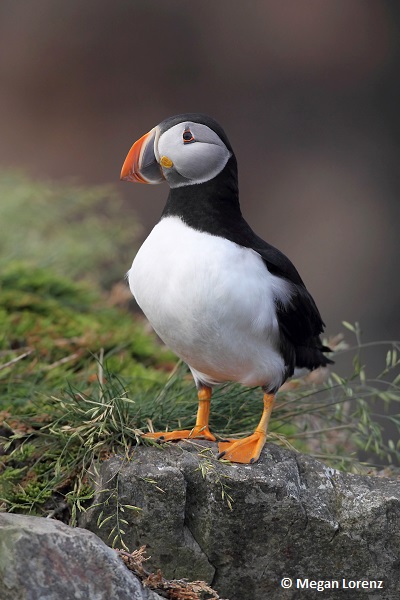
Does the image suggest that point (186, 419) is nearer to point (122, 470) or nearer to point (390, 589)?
point (122, 470)

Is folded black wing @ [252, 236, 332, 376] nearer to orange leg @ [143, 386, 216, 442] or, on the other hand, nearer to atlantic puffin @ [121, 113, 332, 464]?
atlantic puffin @ [121, 113, 332, 464]

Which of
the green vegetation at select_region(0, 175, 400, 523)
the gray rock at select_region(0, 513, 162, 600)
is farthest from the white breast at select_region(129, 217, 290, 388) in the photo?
the gray rock at select_region(0, 513, 162, 600)

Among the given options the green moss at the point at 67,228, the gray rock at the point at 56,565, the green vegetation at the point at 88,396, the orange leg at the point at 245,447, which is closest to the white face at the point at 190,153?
the green vegetation at the point at 88,396

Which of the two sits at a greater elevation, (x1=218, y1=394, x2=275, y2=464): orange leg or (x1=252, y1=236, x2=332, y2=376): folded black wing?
Answer: (x1=252, y1=236, x2=332, y2=376): folded black wing

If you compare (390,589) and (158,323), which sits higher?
(158,323)

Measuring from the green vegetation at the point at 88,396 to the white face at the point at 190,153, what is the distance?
75 cm

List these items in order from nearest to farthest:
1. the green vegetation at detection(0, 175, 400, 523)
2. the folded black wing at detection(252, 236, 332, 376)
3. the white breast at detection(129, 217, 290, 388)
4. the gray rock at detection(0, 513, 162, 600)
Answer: the gray rock at detection(0, 513, 162, 600)
the white breast at detection(129, 217, 290, 388)
the green vegetation at detection(0, 175, 400, 523)
the folded black wing at detection(252, 236, 332, 376)

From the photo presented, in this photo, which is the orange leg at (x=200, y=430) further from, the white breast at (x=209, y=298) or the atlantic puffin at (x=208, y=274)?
the white breast at (x=209, y=298)

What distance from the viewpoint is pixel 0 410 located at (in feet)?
11.5

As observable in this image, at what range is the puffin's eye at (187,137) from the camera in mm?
3090

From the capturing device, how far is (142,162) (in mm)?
3145

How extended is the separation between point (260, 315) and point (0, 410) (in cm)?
110

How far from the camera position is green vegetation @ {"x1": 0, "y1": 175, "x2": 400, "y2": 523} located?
310 centimetres

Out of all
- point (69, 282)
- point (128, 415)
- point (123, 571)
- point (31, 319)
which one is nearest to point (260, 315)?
point (128, 415)
